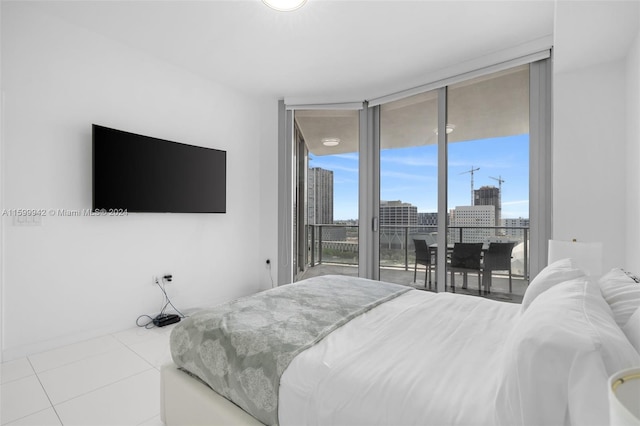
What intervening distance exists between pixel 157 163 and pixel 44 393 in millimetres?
2043

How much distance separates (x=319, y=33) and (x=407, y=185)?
1.98 meters

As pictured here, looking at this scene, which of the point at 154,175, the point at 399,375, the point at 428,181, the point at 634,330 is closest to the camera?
the point at 634,330

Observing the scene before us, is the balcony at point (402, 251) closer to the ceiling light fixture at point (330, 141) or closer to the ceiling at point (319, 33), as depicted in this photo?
the ceiling light fixture at point (330, 141)

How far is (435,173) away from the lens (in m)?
3.69

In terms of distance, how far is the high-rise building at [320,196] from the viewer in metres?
4.54

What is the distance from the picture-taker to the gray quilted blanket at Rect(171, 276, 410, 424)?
1.21 meters

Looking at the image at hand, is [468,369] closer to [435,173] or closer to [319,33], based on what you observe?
[319,33]

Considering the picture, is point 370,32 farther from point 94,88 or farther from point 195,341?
point 195,341

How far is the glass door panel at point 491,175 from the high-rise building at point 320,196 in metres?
1.61

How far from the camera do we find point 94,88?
9.46ft

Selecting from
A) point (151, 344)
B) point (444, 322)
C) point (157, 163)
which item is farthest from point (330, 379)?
point (157, 163)

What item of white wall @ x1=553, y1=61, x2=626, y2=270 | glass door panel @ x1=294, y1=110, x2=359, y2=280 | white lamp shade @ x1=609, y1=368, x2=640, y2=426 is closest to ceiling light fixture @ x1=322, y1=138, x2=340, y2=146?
glass door panel @ x1=294, y1=110, x2=359, y2=280

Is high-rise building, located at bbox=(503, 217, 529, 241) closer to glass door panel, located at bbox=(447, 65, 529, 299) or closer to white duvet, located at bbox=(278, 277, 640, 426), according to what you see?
glass door panel, located at bbox=(447, 65, 529, 299)

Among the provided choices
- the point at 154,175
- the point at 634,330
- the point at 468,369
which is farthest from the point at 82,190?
the point at 634,330
